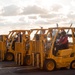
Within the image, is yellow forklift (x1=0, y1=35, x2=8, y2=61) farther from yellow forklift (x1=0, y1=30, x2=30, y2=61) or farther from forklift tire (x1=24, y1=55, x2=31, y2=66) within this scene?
forklift tire (x1=24, y1=55, x2=31, y2=66)

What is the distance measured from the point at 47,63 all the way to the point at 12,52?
6011 millimetres

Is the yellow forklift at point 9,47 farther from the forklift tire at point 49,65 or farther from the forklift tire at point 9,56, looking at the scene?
the forklift tire at point 49,65

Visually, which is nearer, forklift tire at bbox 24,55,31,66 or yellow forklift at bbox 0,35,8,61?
forklift tire at bbox 24,55,31,66

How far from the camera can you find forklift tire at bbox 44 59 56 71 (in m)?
13.4

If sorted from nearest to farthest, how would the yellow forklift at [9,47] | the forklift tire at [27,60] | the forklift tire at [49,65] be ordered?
the forklift tire at [49,65] → the forklift tire at [27,60] → the yellow forklift at [9,47]

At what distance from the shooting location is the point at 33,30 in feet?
53.5

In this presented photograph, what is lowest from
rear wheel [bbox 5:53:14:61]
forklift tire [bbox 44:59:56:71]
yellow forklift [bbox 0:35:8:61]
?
forklift tire [bbox 44:59:56:71]

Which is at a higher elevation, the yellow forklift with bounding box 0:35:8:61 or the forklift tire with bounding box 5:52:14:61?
the yellow forklift with bounding box 0:35:8:61

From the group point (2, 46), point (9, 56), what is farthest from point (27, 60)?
point (2, 46)

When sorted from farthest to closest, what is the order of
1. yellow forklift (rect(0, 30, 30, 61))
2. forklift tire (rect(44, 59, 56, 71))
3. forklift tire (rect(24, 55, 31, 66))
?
yellow forklift (rect(0, 30, 30, 61))
forklift tire (rect(24, 55, 31, 66))
forklift tire (rect(44, 59, 56, 71))

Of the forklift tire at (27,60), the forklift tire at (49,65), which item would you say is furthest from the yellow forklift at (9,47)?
the forklift tire at (49,65)

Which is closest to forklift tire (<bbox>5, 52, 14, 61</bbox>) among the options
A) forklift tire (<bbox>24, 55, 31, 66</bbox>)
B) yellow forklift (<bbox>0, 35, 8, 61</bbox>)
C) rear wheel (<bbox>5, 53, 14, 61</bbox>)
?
rear wheel (<bbox>5, 53, 14, 61</bbox>)

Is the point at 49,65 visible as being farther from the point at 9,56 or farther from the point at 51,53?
the point at 9,56

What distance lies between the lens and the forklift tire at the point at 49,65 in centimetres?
1341
